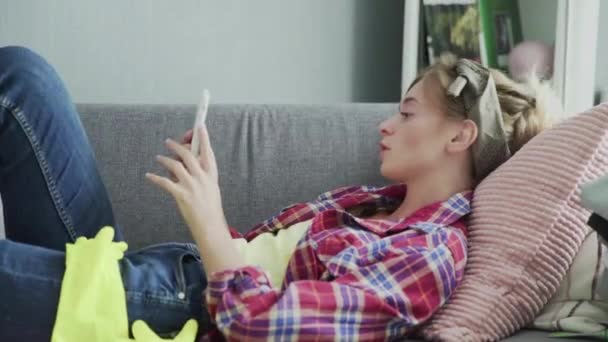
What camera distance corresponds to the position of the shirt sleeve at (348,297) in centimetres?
99

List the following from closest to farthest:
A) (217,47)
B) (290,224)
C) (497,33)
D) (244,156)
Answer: (290,224)
(244,156)
(217,47)
(497,33)

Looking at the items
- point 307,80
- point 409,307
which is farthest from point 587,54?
point 409,307

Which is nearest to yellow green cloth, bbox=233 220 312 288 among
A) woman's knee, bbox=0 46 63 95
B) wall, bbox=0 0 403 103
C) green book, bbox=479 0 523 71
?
woman's knee, bbox=0 46 63 95

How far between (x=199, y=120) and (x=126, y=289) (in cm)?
25

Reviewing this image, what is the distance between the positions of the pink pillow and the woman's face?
0.18 meters

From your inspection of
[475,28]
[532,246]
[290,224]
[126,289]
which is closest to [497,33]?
[475,28]

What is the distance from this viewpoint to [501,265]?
1133 mm

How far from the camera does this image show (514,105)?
1.33 m

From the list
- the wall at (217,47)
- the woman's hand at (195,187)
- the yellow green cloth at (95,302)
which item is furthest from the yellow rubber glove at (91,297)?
the wall at (217,47)

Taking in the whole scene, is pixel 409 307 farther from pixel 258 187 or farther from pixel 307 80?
pixel 307 80

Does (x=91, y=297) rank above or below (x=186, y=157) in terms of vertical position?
below

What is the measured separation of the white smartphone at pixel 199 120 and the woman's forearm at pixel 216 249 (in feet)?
0.42

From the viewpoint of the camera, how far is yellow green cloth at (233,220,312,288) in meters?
1.27

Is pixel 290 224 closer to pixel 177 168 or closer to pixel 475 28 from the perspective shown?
pixel 177 168
